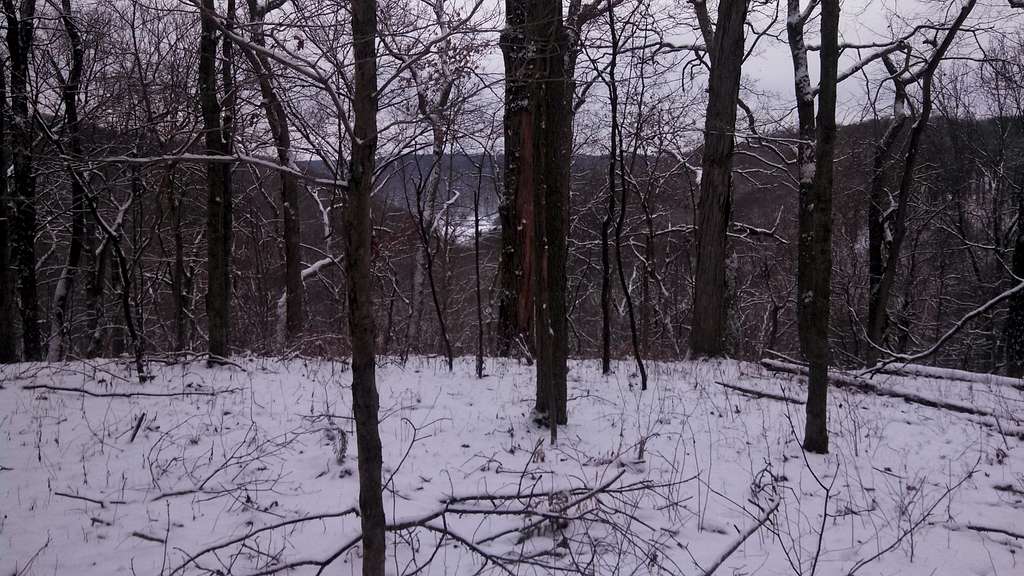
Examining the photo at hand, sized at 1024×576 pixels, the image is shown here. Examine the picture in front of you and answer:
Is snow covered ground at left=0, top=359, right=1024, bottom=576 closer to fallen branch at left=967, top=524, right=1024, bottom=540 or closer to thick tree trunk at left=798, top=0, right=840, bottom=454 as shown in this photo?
fallen branch at left=967, top=524, right=1024, bottom=540

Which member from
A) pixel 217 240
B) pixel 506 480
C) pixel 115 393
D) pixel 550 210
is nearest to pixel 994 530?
pixel 506 480

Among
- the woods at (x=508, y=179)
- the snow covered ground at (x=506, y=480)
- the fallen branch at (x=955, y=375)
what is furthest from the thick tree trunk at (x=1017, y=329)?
the snow covered ground at (x=506, y=480)

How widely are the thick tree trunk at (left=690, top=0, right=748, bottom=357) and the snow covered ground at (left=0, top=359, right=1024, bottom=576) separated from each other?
9.09ft

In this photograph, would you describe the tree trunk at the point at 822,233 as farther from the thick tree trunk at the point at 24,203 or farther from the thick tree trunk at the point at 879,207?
the thick tree trunk at the point at 24,203

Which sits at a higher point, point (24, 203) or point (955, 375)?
point (24, 203)

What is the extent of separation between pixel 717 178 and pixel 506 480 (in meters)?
7.10

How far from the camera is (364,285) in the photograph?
8.02ft

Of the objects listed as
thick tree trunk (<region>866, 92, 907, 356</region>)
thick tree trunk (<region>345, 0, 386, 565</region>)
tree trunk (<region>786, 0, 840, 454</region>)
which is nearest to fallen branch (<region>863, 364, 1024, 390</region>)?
tree trunk (<region>786, 0, 840, 454</region>)

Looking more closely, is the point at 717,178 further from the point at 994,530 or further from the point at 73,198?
the point at 73,198

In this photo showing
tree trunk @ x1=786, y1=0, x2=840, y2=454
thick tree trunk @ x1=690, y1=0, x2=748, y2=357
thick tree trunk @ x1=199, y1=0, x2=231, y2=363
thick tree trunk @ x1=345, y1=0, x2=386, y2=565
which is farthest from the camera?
thick tree trunk @ x1=690, y1=0, x2=748, y2=357

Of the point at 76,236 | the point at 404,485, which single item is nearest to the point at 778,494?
the point at 404,485

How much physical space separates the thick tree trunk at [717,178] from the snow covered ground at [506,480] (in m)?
2.77

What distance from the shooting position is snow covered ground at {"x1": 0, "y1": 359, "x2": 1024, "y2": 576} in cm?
327

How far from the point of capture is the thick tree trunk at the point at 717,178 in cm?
964
